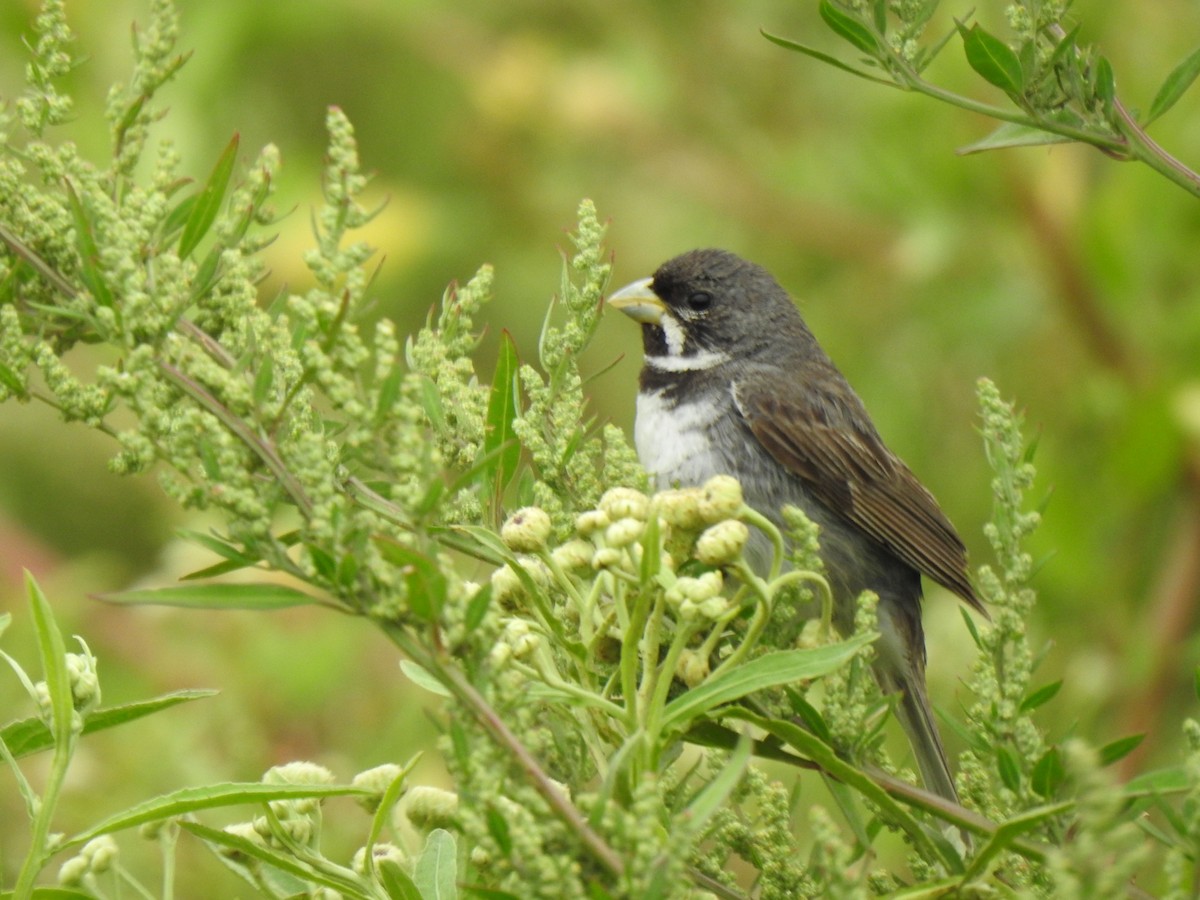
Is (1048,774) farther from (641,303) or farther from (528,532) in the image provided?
(641,303)

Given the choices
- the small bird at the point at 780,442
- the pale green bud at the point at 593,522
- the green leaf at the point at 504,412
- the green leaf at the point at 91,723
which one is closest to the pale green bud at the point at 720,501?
the pale green bud at the point at 593,522

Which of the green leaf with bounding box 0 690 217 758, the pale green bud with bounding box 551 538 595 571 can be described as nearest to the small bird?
the pale green bud with bounding box 551 538 595 571

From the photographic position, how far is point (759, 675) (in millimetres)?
1523

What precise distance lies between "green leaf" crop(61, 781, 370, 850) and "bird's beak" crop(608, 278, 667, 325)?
244 centimetres

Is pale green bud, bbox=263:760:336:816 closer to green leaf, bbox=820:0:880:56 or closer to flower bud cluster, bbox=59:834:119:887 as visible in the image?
flower bud cluster, bbox=59:834:119:887

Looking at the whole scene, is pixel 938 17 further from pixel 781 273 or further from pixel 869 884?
pixel 869 884

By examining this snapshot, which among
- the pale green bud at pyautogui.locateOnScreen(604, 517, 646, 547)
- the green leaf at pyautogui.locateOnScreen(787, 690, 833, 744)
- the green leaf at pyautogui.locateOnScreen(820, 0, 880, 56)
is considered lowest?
the green leaf at pyautogui.locateOnScreen(787, 690, 833, 744)

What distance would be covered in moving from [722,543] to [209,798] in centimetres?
56

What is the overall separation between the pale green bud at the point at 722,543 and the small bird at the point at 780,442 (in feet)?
5.65

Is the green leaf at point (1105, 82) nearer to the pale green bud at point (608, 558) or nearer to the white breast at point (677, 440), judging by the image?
the pale green bud at point (608, 558)

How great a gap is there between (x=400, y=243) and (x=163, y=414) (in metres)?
4.34

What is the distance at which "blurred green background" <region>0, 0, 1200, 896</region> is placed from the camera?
401 centimetres

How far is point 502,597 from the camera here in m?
1.74

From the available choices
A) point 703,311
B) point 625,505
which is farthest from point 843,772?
point 703,311
